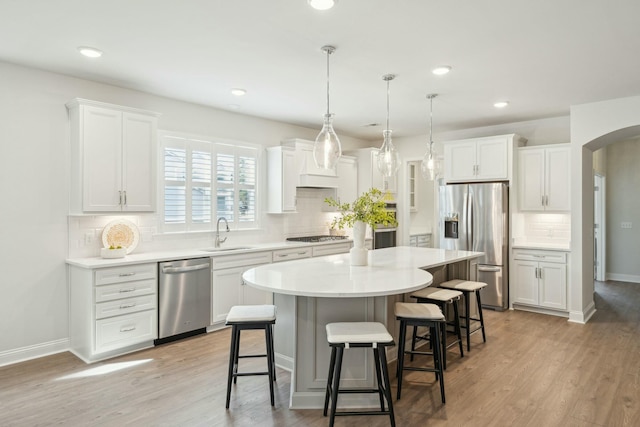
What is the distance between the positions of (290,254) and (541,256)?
334cm

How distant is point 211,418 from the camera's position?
265 centimetres

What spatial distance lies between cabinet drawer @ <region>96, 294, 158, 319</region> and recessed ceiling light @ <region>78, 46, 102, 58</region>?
7.12 ft

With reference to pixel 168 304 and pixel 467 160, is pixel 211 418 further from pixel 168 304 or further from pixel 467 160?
pixel 467 160

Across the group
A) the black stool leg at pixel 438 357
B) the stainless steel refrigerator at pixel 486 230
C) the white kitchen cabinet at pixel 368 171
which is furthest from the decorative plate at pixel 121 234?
the stainless steel refrigerator at pixel 486 230

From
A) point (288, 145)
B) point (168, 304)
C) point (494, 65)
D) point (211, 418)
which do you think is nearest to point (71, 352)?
point (168, 304)

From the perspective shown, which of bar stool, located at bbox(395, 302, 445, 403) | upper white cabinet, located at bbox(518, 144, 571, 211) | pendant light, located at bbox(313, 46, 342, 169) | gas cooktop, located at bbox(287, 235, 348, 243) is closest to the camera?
bar stool, located at bbox(395, 302, 445, 403)

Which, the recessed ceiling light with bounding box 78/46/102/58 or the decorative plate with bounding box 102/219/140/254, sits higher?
the recessed ceiling light with bounding box 78/46/102/58

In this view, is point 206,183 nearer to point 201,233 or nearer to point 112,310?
point 201,233

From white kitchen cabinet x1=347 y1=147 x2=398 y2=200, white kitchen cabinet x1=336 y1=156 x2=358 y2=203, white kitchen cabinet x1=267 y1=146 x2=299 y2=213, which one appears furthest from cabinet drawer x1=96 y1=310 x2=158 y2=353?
white kitchen cabinet x1=347 y1=147 x2=398 y2=200

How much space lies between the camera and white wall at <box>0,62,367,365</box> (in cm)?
358

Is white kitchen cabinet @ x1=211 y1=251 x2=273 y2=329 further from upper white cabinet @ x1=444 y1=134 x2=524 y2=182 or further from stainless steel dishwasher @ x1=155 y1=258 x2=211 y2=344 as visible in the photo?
upper white cabinet @ x1=444 y1=134 x2=524 y2=182

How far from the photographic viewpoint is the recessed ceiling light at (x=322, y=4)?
2.48m

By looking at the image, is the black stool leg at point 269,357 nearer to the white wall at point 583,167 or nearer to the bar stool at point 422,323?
the bar stool at point 422,323

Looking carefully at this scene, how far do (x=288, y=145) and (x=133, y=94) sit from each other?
87.0 inches
